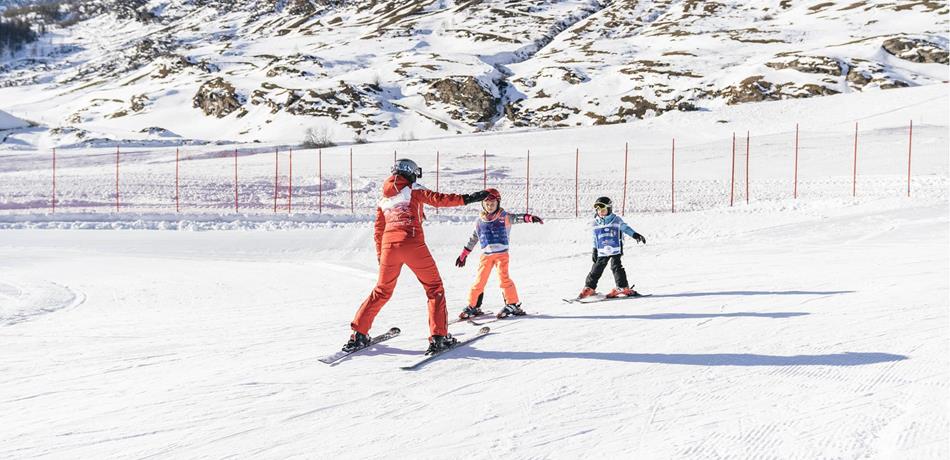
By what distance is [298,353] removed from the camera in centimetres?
578

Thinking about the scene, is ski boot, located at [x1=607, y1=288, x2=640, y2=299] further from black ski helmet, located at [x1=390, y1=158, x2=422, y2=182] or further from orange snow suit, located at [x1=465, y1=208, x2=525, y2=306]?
black ski helmet, located at [x1=390, y1=158, x2=422, y2=182]

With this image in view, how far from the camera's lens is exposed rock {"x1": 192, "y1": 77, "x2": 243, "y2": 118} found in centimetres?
6397

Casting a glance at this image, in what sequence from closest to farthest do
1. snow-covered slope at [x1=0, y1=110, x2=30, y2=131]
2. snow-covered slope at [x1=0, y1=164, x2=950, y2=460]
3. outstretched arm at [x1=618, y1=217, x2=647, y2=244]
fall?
Answer: snow-covered slope at [x1=0, y1=164, x2=950, y2=460]
outstretched arm at [x1=618, y1=217, x2=647, y2=244]
snow-covered slope at [x1=0, y1=110, x2=30, y2=131]

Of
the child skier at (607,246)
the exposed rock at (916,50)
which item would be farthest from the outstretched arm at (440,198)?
Result: the exposed rock at (916,50)

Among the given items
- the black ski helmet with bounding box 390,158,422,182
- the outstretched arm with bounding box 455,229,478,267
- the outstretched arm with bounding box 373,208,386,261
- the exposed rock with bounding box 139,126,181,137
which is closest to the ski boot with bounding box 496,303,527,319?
the outstretched arm with bounding box 455,229,478,267

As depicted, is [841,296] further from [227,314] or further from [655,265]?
[227,314]

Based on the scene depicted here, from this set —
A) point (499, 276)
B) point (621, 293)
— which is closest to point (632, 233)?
point (621, 293)

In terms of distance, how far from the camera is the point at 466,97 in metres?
64.6

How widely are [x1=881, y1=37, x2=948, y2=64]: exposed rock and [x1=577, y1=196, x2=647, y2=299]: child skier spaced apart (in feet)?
220

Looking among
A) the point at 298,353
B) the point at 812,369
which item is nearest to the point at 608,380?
the point at 812,369

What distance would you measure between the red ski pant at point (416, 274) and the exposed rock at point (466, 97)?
2187 inches

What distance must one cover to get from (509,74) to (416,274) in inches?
2707

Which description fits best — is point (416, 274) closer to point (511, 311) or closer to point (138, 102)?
point (511, 311)

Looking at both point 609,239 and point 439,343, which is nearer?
point 439,343
